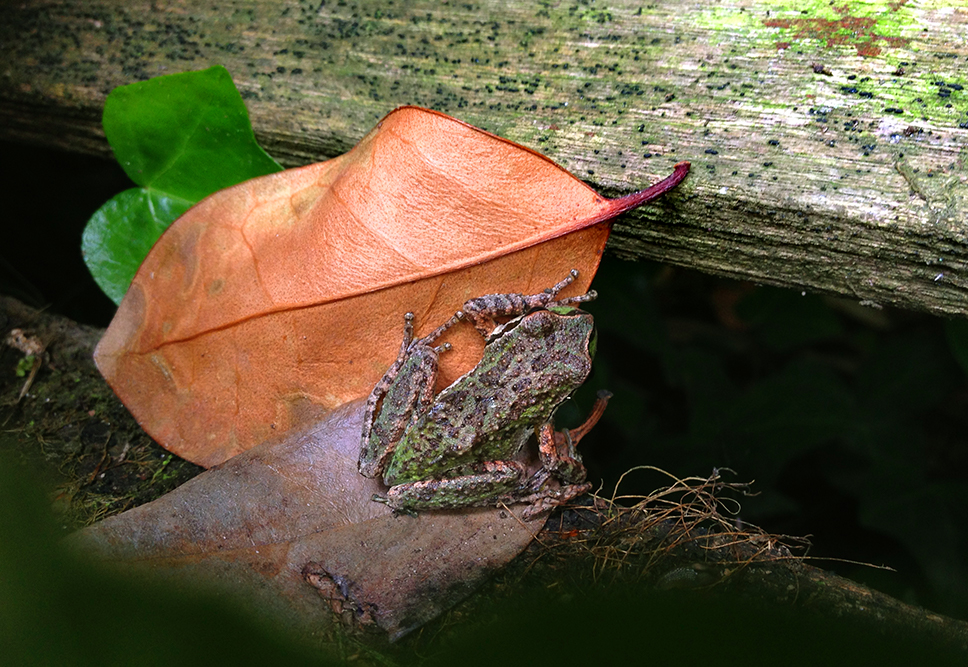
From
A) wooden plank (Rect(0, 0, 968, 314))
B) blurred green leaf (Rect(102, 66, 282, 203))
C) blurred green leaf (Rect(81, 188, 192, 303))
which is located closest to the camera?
wooden plank (Rect(0, 0, 968, 314))

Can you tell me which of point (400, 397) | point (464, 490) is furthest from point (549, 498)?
point (400, 397)

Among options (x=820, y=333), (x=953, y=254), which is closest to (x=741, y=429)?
(x=820, y=333)

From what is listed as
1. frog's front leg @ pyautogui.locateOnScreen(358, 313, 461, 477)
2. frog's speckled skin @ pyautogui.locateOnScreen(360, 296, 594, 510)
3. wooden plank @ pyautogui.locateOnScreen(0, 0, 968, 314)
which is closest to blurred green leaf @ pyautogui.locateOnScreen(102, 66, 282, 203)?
wooden plank @ pyautogui.locateOnScreen(0, 0, 968, 314)

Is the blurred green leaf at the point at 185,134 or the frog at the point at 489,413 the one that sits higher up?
the blurred green leaf at the point at 185,134

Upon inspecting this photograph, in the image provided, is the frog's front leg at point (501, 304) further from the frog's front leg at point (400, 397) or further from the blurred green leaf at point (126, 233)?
the blurred green leaf at point (126, 233)

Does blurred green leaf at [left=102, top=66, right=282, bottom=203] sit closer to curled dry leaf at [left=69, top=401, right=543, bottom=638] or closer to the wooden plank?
the wooden plank

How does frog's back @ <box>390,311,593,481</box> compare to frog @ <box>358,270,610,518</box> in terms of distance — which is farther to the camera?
frog's back @ <box>390,311,593,481</box>

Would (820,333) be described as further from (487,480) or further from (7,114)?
(7,114)

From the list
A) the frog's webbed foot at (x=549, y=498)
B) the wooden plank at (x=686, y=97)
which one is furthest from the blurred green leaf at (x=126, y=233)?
the frog's webbed foot at (x=549, y=498)
